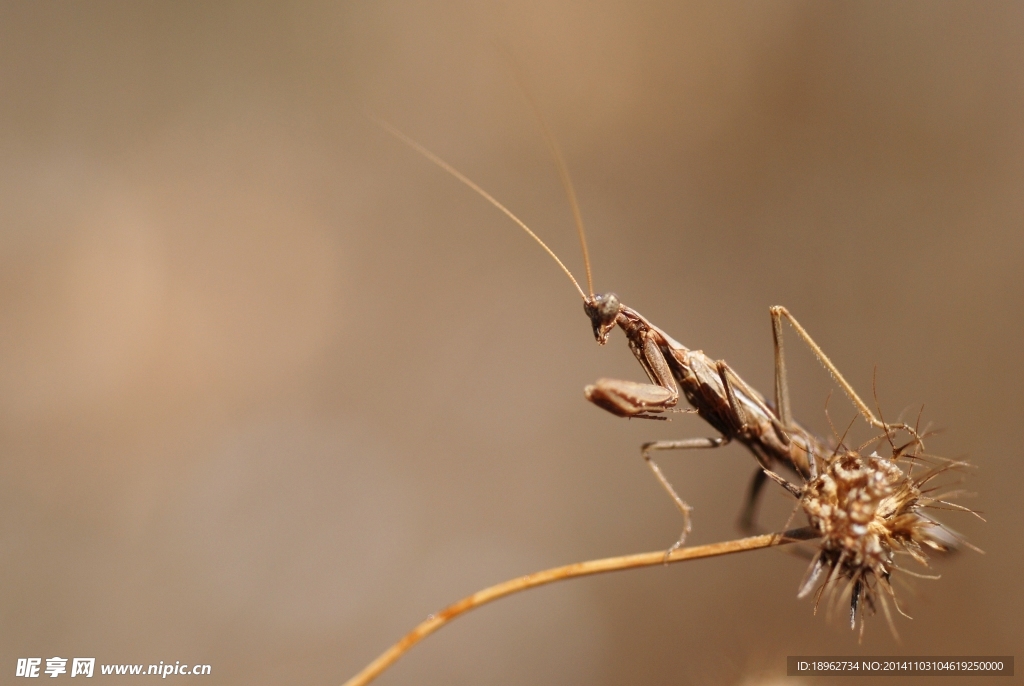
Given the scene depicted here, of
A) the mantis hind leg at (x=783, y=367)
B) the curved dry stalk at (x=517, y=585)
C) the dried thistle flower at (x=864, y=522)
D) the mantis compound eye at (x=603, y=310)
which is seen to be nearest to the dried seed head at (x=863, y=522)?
the dried thistle flower at (x=864, y=522)

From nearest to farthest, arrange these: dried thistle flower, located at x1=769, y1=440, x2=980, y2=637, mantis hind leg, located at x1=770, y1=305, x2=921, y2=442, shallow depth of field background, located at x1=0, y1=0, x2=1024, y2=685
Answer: dried thistle flower, located at x1=769, y1=440, x2=980, y2=637, mantis hind leg, located at x1=770, y1=305, x2=921, y2=442, shallow depth of field background, located at x1=0, y1=0, x2=1024, y2=685

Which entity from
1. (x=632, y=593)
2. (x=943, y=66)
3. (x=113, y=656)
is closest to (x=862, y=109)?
(x=943, y=66)

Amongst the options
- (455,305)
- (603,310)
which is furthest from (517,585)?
(455,305)

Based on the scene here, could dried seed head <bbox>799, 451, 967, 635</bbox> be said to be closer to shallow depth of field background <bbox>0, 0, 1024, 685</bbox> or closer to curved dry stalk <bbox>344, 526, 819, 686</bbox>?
curved dry stalk <bbox>344, 526, 819, 686</bbox>

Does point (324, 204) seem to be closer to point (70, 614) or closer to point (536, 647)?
point (70, 614)

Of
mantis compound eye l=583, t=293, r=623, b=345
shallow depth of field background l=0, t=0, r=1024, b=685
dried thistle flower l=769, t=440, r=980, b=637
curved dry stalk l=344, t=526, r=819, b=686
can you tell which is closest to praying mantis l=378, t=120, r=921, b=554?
mantis compound eye l=583, t=293, r=623, b=345

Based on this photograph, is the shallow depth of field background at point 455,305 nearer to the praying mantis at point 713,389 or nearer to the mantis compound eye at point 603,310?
the praying mantis at point 713,389

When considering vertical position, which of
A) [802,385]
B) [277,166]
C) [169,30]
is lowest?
[802,385]
